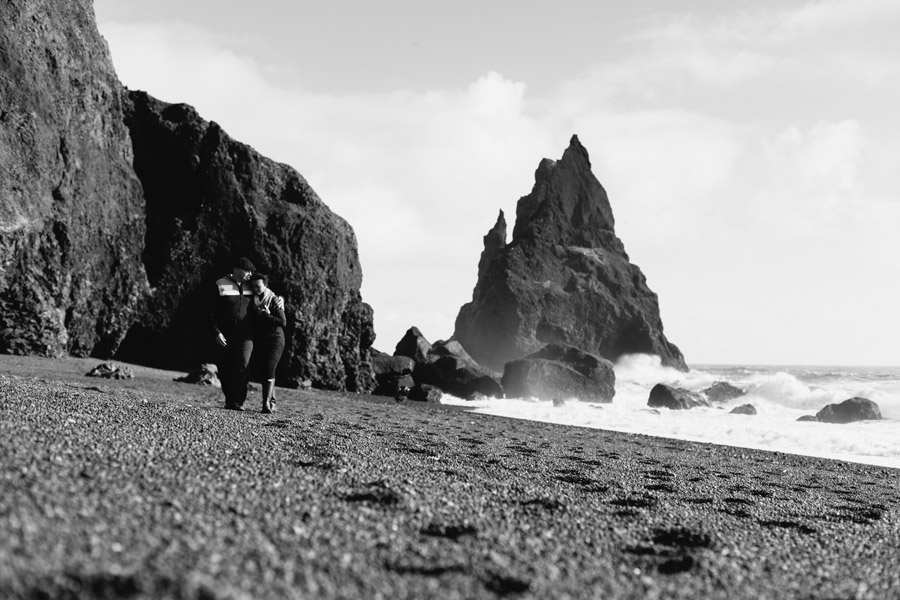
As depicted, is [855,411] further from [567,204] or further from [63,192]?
[567,204]

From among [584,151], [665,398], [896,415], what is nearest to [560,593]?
[665,398]

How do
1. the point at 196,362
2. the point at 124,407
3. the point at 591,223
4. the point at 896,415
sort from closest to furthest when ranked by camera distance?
1. the point at 124,407
2. the point at 196,362
3. the point at 896,415
4. the point at 591,223

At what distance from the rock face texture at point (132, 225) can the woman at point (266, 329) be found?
14.8m

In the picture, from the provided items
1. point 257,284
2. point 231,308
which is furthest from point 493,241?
point 231,308

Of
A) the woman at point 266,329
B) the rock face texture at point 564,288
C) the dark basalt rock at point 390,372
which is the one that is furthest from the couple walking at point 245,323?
the rock face texture at point 564,288

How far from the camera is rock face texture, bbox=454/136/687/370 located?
302ft

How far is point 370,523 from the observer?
4441mm

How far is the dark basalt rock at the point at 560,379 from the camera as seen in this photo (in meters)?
41.8

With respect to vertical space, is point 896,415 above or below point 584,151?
below

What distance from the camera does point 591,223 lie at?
10844 cm

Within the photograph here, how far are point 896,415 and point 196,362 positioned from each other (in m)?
35.4

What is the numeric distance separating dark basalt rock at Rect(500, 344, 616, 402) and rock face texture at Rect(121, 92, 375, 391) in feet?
38.1

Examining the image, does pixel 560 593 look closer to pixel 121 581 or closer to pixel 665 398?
pixel 121 581

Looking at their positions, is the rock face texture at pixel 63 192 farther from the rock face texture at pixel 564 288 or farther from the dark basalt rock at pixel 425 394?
the rock face texture at pixel 564 288
